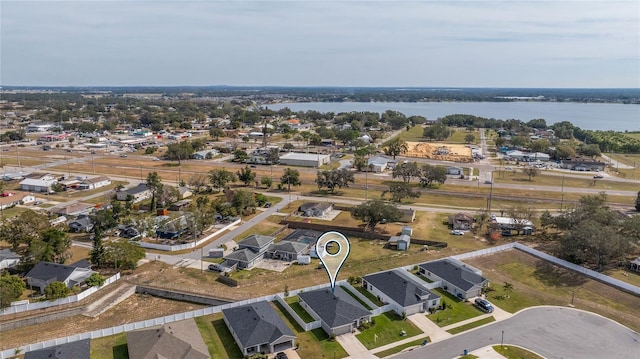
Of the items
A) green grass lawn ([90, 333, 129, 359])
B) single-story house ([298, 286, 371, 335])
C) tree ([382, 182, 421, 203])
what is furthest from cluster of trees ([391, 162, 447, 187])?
green grass lawn ([90, 333, 129, 359])

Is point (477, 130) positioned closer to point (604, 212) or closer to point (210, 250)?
point (604, 212)

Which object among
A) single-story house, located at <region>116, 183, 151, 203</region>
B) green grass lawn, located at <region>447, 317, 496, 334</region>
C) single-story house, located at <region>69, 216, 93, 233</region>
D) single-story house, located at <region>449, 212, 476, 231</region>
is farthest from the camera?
single-story house, located at <region>116, 183, 151, 203</region>

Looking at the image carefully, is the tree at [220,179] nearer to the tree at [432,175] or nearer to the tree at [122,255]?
the tree at [122,255]

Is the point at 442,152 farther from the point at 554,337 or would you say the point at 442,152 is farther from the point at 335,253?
the point at 335,253

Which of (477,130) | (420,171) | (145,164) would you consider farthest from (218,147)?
(477,130)

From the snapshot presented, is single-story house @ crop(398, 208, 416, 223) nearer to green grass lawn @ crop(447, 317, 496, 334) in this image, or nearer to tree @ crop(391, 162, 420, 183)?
tree @ crop(391, 162, 420, 183)

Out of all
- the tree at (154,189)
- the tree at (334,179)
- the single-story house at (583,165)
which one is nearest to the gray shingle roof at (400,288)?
the tree at (334,179)
